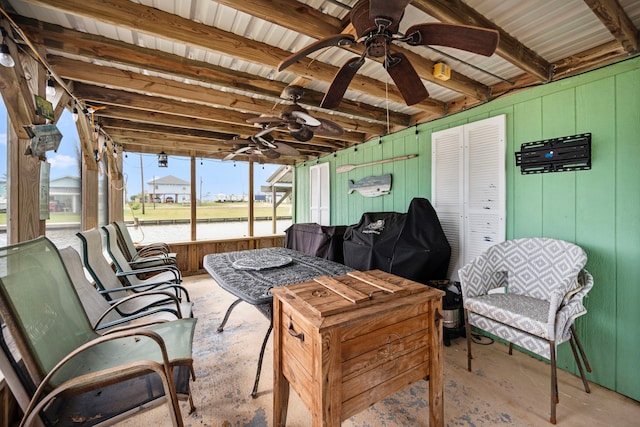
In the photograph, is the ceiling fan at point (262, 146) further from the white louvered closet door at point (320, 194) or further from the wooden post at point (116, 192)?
the wooden post at point (116, 192)

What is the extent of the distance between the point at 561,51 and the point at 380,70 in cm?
143

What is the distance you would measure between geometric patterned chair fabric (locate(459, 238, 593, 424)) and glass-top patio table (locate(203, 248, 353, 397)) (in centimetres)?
116

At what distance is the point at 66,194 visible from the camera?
9.57 ft

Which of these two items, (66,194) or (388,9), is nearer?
(388,9)

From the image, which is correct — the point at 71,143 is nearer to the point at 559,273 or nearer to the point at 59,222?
the point at 59,222

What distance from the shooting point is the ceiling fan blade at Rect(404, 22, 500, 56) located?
126 centimetres

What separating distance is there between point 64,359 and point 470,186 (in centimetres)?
345

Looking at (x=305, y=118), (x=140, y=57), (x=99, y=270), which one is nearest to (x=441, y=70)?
(x=305, y=118)

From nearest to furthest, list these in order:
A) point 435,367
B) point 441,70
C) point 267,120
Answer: point 435,367, point 441,70, point 267,120

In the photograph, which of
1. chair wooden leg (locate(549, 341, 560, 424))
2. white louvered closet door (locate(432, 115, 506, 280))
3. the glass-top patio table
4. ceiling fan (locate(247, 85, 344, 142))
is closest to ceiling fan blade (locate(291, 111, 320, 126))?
ceiling fan (locate(247, 85, 344, 142))

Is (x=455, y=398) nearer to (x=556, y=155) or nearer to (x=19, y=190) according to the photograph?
(x=556, y=155)

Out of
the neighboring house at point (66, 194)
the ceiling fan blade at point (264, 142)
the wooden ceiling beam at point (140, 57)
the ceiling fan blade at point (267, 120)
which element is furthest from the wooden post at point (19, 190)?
the ceiling fan blade at point (264, 142)

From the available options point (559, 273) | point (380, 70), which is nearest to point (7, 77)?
point (380, 70)

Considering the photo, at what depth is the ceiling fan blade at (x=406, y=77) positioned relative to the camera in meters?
1.61
